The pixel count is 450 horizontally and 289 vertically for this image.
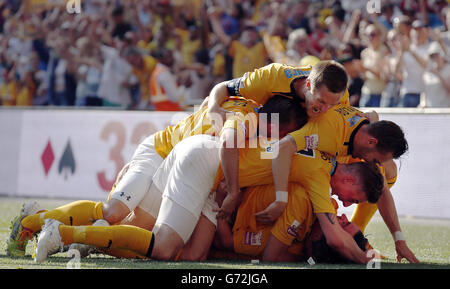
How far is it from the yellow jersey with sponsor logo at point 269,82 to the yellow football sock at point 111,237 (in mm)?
1464

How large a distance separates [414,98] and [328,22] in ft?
7.79

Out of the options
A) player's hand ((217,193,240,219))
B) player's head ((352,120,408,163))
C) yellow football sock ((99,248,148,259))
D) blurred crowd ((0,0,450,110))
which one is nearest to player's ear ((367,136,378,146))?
player's head ((352,120,408,163))

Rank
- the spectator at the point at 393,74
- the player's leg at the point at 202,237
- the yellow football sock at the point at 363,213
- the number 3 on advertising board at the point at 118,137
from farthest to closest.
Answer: the number 3 on advertising board at the point at 118,137 → the spectator at the point at 393,74 → the yellow football sock at the point at 363,213 → the player's leg at the point at 202,237

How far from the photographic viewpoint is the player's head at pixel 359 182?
5.30 metres

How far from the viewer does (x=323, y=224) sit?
17.1ft

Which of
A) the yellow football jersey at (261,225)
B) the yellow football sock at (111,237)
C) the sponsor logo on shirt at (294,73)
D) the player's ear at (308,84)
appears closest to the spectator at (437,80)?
the sponsor logo on shirt at (294,73)

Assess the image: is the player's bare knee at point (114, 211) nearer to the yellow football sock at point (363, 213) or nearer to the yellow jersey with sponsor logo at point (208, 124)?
the yellow jersey with sponsor logo at point (208, 124)

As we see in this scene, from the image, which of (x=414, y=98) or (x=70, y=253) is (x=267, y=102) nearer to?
(x=70, y=253)

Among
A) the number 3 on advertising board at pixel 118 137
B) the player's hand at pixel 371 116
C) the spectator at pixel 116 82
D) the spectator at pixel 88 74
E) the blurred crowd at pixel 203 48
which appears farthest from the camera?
the spectator at pixel 88 74

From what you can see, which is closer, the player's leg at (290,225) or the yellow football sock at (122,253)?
the player's leg at (290,225)

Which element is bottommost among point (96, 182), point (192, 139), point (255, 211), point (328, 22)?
point (96, 182)

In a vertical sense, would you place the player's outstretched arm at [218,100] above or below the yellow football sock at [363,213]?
above

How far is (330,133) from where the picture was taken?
553 cm

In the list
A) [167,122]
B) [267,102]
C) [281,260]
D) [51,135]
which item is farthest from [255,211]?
[51,135]
